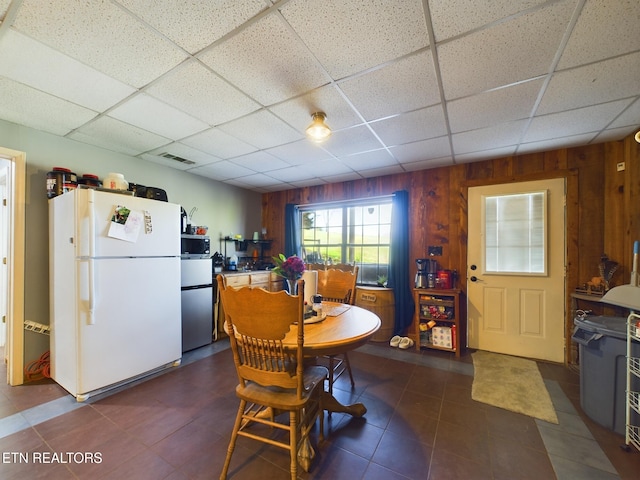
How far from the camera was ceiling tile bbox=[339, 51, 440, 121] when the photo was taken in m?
1.60

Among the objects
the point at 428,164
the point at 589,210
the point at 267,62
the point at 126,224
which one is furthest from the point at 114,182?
the point at 589,210

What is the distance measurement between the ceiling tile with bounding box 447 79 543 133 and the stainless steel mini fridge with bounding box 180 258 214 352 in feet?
10.4

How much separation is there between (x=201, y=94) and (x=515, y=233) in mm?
3628

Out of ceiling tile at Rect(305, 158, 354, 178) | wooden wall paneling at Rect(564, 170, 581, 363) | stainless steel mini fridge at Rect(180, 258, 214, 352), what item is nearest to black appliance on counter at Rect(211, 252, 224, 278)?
stainless steel mini fridge at Rect(180, 258, 214, 352)

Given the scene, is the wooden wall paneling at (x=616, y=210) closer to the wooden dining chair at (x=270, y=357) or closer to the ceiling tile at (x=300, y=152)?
the ceiling tile at (x=300, y=152)

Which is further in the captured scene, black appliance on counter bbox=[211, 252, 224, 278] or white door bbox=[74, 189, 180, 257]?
black appliance on counter bbox=[211, 252, 224, 278]

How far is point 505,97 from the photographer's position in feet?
6.26

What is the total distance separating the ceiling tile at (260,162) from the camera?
3.14m

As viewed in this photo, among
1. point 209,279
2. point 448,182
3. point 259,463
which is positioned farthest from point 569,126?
point 209,279

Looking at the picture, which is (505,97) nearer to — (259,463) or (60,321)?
(259,463)

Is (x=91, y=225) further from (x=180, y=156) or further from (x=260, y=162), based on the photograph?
(x=260, y=162)

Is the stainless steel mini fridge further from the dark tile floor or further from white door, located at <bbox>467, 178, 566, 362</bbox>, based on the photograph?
white door, located at <bbox>467, 178, 566, 362</bbox>

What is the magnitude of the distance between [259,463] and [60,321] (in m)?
2.20

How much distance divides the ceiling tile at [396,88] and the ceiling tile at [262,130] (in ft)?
2.36
